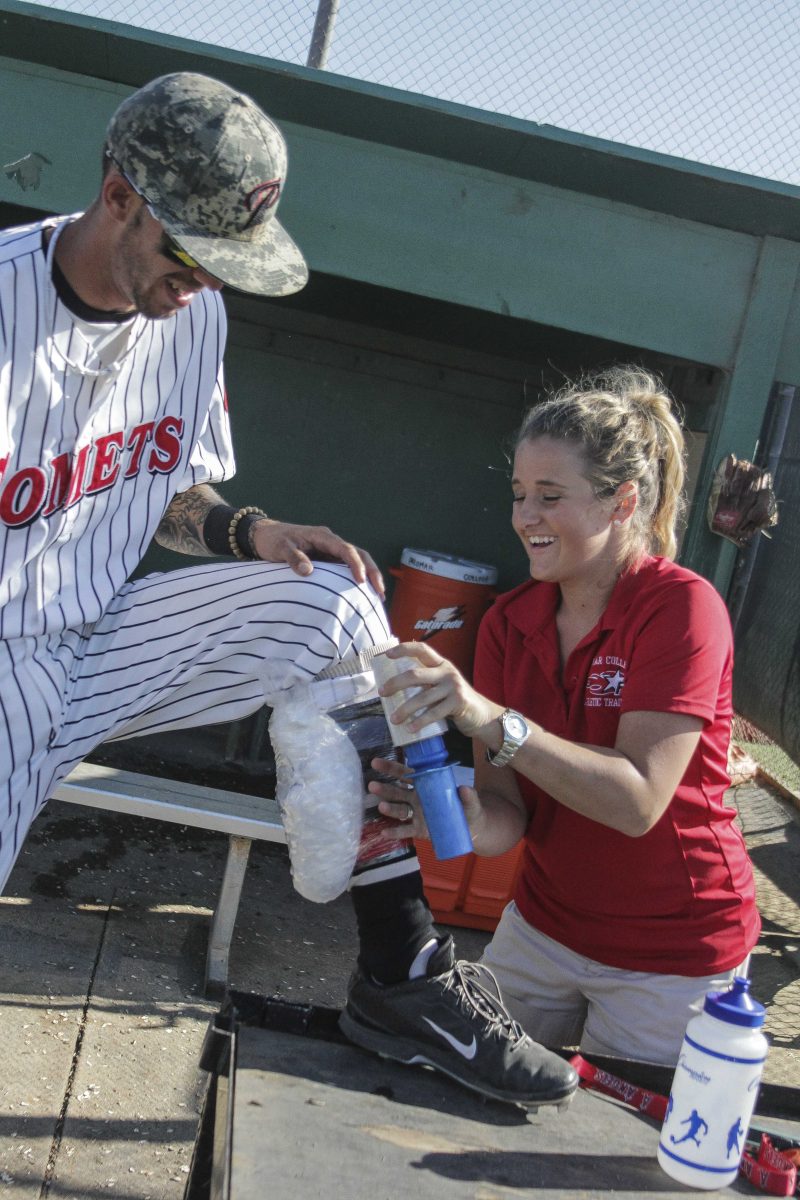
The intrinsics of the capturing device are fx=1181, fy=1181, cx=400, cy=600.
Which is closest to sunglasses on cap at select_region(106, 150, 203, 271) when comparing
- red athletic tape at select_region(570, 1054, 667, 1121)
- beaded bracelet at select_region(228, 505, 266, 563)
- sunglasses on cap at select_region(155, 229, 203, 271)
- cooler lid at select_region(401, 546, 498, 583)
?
sunglasses on cap at select_region(155, 229, 203, 271)

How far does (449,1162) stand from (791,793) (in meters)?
4.72

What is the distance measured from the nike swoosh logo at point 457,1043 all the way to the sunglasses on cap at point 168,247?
1.26 metres

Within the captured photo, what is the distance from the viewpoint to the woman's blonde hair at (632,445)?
2.19 metres

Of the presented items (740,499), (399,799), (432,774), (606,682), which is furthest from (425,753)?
(740,499)

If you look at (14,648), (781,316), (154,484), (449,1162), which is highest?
(781,316)

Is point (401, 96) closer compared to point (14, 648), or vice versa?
point (14, 648)

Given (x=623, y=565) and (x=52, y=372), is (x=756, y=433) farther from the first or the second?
(x=52, y=372)

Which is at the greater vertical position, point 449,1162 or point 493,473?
point 493,473

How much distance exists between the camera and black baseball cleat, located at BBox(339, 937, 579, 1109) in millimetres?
1815

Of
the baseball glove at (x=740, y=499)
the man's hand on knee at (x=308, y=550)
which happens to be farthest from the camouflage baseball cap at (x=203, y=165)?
the baseball glove at (x=740, y=499)

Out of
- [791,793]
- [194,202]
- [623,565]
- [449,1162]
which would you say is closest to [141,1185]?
[449,1162]

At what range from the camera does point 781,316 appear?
13.3ft

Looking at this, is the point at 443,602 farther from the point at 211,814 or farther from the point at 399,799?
the point at 399,799

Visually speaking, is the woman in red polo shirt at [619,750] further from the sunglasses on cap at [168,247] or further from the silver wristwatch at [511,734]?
the sunglasses on cap at [168,247]
